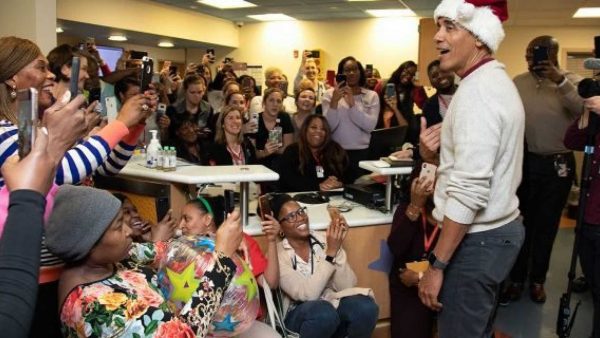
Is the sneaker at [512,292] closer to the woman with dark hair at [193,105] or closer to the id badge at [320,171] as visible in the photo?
the id badge at [320,171]

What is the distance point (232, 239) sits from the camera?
150 cm

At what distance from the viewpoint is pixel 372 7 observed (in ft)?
26.5

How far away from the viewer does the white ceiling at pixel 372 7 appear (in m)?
6.49

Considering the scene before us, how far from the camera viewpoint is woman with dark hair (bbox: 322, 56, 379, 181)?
3.81m

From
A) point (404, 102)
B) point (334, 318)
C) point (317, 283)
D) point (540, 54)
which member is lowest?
point (334, 318)

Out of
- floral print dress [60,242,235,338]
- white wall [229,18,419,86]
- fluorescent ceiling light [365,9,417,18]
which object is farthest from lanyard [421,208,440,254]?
white wall [229,18,419,86]

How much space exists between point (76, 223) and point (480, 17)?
1181 mm

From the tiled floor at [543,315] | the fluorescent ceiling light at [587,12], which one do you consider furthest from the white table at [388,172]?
the fluorescent ceiling light at [587,12]

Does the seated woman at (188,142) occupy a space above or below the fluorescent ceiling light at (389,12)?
below

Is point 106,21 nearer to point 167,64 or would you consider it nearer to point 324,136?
point 167,64

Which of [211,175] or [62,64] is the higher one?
[62,64]

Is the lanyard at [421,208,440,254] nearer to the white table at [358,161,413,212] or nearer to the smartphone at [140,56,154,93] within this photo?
the white table at [358,161,413,212]

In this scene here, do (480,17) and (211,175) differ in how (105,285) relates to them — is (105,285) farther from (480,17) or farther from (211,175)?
(480,17)

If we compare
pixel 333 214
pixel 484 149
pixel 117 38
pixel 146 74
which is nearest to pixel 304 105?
pixel 333 214
